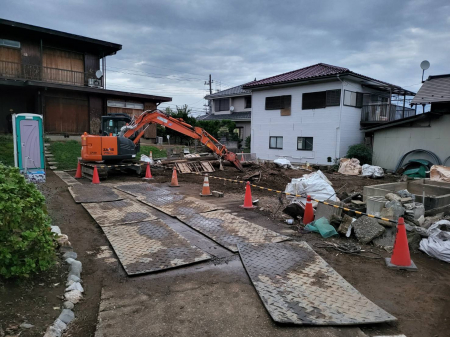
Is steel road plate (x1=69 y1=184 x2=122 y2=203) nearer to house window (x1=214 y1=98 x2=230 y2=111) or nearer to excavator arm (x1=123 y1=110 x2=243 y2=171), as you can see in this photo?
excavator arm (x1=123 y1=110 x2=243 y2=171)

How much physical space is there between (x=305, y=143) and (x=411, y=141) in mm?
6150

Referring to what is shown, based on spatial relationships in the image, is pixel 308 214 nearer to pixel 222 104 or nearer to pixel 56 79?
pixel 56 79

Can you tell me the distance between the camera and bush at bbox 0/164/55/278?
340 cm

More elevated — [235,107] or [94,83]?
[94,83]

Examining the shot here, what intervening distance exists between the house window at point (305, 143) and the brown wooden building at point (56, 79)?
12.8 metres

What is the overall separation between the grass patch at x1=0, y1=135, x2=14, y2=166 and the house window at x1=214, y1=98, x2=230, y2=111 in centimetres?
2048

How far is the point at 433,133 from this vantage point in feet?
51.7

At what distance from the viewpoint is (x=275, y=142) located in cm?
2225

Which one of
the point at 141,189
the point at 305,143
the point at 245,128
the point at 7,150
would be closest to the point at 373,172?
the point at 305,143

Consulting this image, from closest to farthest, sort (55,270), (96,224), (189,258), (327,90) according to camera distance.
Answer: (55,270), (189,258), (96,224), (327,90)

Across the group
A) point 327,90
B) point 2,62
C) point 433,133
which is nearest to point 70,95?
point 2,62

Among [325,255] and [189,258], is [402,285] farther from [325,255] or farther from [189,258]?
[189,258]

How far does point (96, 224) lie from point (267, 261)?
395 centimetres

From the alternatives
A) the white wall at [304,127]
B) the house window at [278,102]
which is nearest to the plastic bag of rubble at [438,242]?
the white wall at [304,127]
